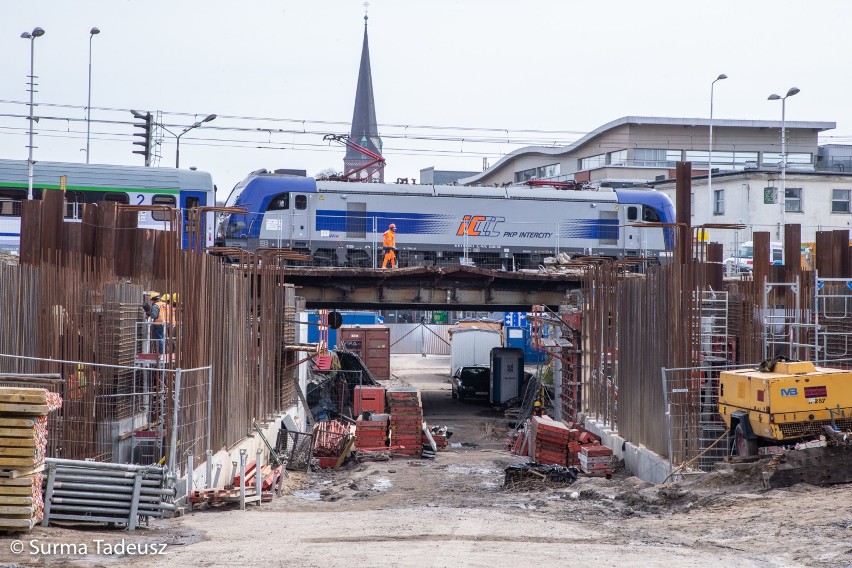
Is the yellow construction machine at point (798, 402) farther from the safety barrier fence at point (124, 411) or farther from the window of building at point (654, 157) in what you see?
the window of building at point (654, 157)

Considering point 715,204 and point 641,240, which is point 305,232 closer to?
point 641,240

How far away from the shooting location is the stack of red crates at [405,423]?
82.0 feet

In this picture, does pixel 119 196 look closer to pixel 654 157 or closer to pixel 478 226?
pixel 478 226

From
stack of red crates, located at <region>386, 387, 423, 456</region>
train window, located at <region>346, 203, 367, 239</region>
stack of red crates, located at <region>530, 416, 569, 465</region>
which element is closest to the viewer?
stack of red crates, located at <region>530, 416, 569, 465</region>

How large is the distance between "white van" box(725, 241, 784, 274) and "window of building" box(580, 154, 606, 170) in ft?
82.1

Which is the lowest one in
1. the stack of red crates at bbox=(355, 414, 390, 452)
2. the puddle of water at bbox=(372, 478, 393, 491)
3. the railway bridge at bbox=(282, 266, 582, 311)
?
the puddle of water at bbox=(372, 478, 393, 491)

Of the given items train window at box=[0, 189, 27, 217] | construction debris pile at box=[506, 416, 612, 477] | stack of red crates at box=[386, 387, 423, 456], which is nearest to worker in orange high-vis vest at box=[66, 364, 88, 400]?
construction debris pile at box=[506, 416, 612, 477]

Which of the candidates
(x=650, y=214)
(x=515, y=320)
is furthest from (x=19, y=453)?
(x=515, y=320)

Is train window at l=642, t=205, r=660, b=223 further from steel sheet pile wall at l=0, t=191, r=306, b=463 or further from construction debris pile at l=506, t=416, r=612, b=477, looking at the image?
steel sheet pile wall at l=0, t=191, r=306, b=463

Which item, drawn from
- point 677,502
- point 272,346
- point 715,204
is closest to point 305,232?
point 272,346

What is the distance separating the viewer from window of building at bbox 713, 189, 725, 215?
5369cm

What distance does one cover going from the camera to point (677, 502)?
14945mm

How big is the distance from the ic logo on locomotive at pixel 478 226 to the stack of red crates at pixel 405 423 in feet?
47.4

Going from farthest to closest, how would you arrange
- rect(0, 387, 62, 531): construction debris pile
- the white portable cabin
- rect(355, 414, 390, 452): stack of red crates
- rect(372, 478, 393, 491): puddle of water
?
1. the white portable cabin
2. rect(355, 414, 390, 452): stack of red crates
3. rect(372, 478, 393, 491): puddle of water
4. rect(0, 387, 62, 531): construction debris pile
